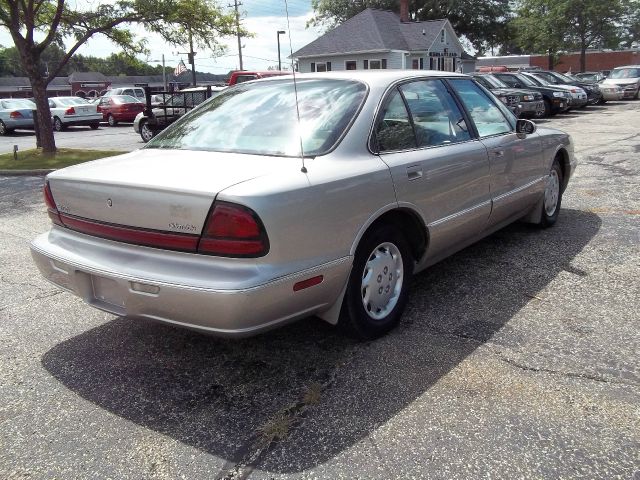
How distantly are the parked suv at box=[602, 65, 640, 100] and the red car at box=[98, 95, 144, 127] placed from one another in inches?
860

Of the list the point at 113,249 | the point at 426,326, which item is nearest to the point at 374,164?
the point at 426,326

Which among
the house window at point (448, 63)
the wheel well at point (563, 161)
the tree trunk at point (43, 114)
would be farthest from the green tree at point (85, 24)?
the house window at point (448, 63)

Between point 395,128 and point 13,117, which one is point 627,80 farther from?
point 395,128

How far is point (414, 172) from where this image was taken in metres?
3.54

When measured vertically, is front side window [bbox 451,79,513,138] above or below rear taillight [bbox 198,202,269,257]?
above

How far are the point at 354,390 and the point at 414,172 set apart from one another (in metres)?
1.38

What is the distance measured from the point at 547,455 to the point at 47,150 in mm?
13427

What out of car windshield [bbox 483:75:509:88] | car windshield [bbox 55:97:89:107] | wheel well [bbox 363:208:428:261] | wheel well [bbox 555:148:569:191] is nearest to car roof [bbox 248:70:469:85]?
wheel well [bbox 363:208:428:261]

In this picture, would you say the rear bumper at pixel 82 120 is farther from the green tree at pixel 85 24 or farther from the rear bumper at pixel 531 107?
the rear bumper at pixel 531 107

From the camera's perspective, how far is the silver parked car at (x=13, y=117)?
22641mm

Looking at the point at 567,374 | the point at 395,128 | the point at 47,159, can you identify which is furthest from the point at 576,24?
the point at 567,374

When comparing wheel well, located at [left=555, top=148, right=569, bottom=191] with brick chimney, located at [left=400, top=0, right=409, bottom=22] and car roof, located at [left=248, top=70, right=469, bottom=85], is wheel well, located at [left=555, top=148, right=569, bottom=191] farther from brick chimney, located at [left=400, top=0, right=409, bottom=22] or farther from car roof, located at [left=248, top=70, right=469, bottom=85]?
brick chimney, located at [left=400, top=0, right=409, bottom=22]

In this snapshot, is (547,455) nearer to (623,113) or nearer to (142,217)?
(142,217)

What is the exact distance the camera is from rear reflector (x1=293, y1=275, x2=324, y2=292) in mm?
2796
